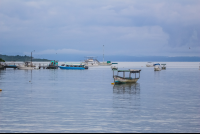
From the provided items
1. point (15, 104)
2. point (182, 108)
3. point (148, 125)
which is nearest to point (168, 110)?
point (182, 108)

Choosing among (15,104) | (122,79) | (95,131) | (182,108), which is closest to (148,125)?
(95,131)

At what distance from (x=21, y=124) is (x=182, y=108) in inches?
688

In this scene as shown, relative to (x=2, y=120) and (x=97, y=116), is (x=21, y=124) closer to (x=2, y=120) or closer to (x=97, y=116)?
(x=2, y=120)

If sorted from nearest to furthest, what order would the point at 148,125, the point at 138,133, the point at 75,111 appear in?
1. the point at 138,133
2. the point at 148,125
3. the point at 75,111

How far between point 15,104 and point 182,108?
1928 cm

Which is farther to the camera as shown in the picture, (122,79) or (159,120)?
(122,79)

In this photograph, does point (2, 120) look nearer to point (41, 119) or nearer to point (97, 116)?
point (41, 119)

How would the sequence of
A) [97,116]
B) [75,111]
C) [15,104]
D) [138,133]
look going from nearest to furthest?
[138,133] < [97,116] < [75,111] < [15,104]

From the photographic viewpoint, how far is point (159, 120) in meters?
23.4

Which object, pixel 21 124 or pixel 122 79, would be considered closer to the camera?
pixel 21 124

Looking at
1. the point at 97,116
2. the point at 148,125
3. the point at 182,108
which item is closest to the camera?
the point at 148,125

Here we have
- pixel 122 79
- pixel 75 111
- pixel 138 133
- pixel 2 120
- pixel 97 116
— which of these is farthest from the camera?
pixel 122 79

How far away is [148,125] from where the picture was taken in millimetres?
21625

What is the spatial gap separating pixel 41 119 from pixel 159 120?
10.3 meters
